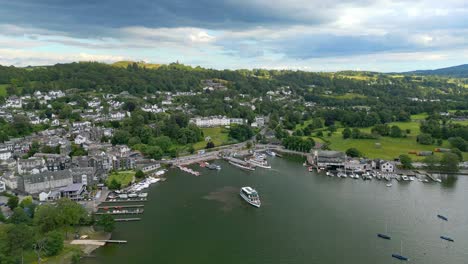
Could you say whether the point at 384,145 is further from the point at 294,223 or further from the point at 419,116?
the point at 294,223

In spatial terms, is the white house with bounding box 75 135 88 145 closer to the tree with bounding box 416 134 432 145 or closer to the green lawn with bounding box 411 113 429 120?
the tree with bounding box 416 134 432 145

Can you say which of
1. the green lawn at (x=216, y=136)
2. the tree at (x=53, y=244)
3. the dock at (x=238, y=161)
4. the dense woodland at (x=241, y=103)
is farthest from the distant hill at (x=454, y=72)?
the tree at (x=53, y=244)

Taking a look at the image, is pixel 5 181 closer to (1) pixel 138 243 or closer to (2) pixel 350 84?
(1) pixel 138 243

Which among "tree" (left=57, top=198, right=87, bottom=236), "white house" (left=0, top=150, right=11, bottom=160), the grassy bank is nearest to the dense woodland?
the grassy bank

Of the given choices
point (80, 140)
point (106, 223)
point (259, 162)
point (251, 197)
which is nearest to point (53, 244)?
point (106, 223)

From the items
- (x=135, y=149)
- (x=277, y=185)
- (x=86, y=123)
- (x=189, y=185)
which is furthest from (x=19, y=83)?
(x=277, y=185)

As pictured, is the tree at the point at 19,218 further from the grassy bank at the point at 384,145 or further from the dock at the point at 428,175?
the grassy bank at the point at 384,145
